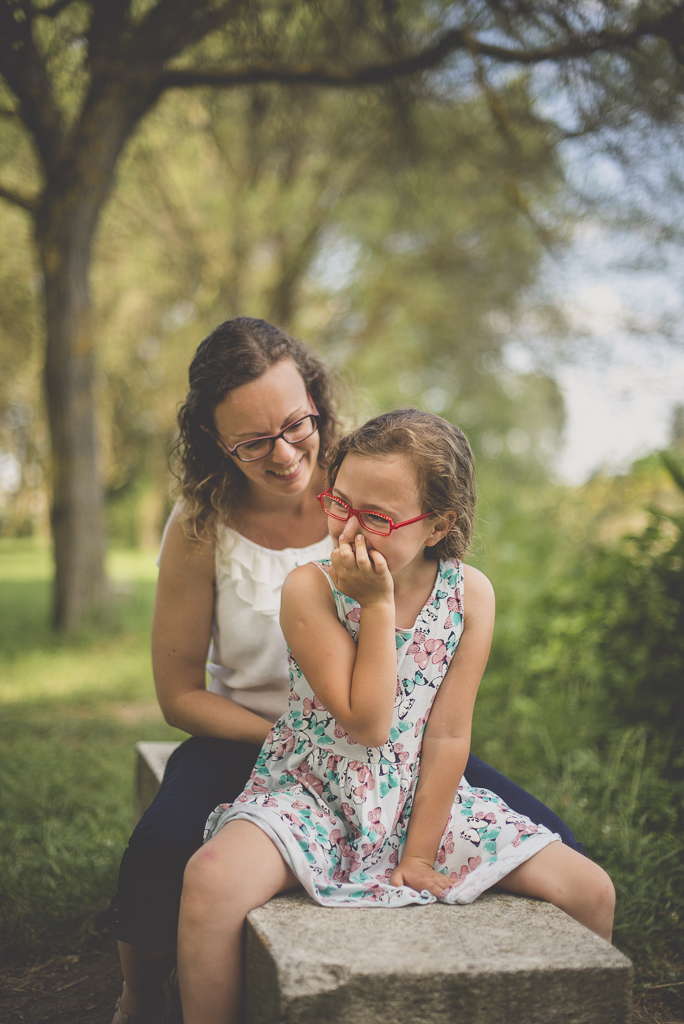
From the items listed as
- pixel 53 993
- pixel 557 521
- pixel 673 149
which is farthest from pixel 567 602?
pixel 53 993

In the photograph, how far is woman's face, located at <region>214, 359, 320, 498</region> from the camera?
2.05m

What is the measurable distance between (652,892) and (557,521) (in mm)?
3110

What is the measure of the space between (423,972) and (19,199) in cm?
561

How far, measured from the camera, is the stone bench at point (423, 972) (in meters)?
1.25

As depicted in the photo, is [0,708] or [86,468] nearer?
[0,708]

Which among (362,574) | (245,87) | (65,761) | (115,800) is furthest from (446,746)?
(245,87)

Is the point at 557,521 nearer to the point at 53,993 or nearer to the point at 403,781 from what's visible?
the point at 403,781

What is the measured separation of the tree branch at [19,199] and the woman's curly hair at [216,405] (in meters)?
3.93

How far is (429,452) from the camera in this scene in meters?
1.71

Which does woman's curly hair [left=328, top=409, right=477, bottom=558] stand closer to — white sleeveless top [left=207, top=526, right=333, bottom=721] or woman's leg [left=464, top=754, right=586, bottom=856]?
white sleeveless top [left=207, top=526, right=333, bottom=721]

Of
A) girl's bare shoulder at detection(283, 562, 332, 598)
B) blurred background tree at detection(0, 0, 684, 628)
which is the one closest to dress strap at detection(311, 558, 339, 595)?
girl's bare shoulder at detection(283, 562, 332, 598)

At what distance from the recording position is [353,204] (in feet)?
31.1

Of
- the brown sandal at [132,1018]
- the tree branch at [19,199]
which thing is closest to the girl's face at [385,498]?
the brown sandal at [132,1018]

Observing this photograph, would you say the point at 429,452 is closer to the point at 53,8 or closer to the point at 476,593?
the point at 476,593
